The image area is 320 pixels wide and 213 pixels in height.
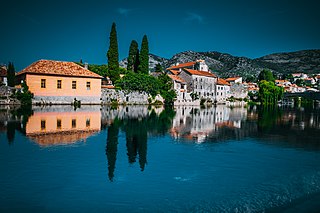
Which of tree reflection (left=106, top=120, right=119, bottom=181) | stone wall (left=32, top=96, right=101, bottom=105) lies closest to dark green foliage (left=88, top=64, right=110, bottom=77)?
stone wall (left=32, top=96, right=101, bottom=105)

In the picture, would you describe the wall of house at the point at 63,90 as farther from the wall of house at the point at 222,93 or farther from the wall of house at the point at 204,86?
the wall of house at the point at 222,93

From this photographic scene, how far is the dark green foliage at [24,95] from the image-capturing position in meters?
36.8

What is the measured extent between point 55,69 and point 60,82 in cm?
205

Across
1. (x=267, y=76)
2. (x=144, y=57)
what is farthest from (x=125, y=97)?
(x=267, y=76)

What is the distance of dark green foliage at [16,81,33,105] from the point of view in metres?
36.8

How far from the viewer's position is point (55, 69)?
134 feet

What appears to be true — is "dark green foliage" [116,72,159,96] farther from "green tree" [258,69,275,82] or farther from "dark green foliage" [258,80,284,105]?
"green tree" [258,69,275,82]

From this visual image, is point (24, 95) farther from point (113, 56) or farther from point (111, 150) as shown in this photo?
point (111, 150)

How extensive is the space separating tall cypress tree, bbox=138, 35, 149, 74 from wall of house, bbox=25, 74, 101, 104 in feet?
59.8

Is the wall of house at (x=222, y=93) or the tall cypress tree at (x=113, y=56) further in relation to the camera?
the wall of house at (x=222, y=93)

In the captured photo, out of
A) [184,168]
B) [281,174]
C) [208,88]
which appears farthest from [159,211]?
[208,88]

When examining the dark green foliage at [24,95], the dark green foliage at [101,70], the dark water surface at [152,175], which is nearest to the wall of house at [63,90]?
the dark green foliage at [24,95]

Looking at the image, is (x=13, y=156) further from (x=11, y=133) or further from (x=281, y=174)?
(x=281, y=174)

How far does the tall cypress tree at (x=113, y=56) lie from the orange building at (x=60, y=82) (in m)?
10.2
